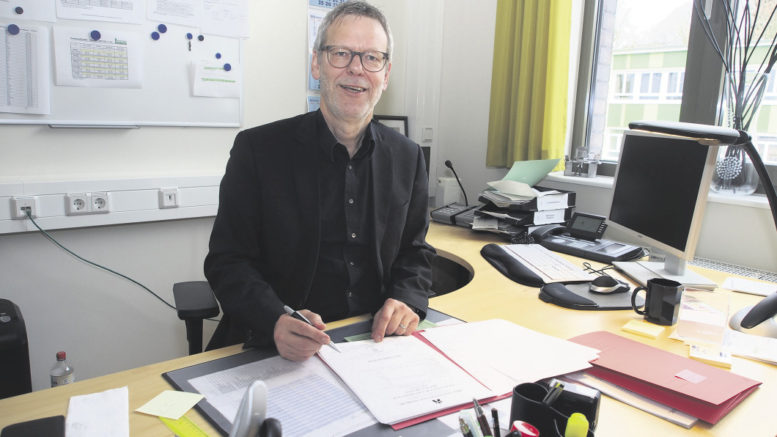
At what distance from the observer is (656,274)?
1683 mm

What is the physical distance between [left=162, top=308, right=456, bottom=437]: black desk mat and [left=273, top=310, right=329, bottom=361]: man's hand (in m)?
0.05

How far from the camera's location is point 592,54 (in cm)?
264

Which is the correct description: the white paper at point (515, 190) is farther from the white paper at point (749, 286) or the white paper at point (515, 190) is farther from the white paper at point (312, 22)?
the white paper at point (312, 22)

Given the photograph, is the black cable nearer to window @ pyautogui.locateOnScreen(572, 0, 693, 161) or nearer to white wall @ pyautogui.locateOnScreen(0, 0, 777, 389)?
white wall @ pyautogui.locateOnScreen(0, 0, 777, 389)

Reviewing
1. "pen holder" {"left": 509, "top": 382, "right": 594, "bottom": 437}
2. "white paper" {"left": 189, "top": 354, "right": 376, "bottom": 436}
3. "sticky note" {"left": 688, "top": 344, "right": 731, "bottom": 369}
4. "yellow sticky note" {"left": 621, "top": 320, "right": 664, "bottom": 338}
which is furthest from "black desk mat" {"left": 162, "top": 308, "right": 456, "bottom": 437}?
"sticky note" {"left": 688, "top": 344, "right": 731, "bottom": 369}

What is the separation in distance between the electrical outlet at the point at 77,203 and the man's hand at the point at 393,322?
4.22ft

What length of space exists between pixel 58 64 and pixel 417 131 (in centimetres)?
165

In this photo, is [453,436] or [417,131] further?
[417,131]

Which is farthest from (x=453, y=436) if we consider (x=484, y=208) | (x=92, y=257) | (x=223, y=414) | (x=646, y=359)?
(x=92, y=257)

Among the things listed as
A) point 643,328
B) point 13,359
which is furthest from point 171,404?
point 643,328

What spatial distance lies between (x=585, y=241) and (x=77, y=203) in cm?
186

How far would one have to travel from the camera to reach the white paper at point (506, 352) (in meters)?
1.02

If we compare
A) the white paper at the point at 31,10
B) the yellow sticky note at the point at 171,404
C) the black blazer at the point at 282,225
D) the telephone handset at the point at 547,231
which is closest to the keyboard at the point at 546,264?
the telephone handset at the point at 547,231

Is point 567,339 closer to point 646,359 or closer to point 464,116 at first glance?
point 646,359
